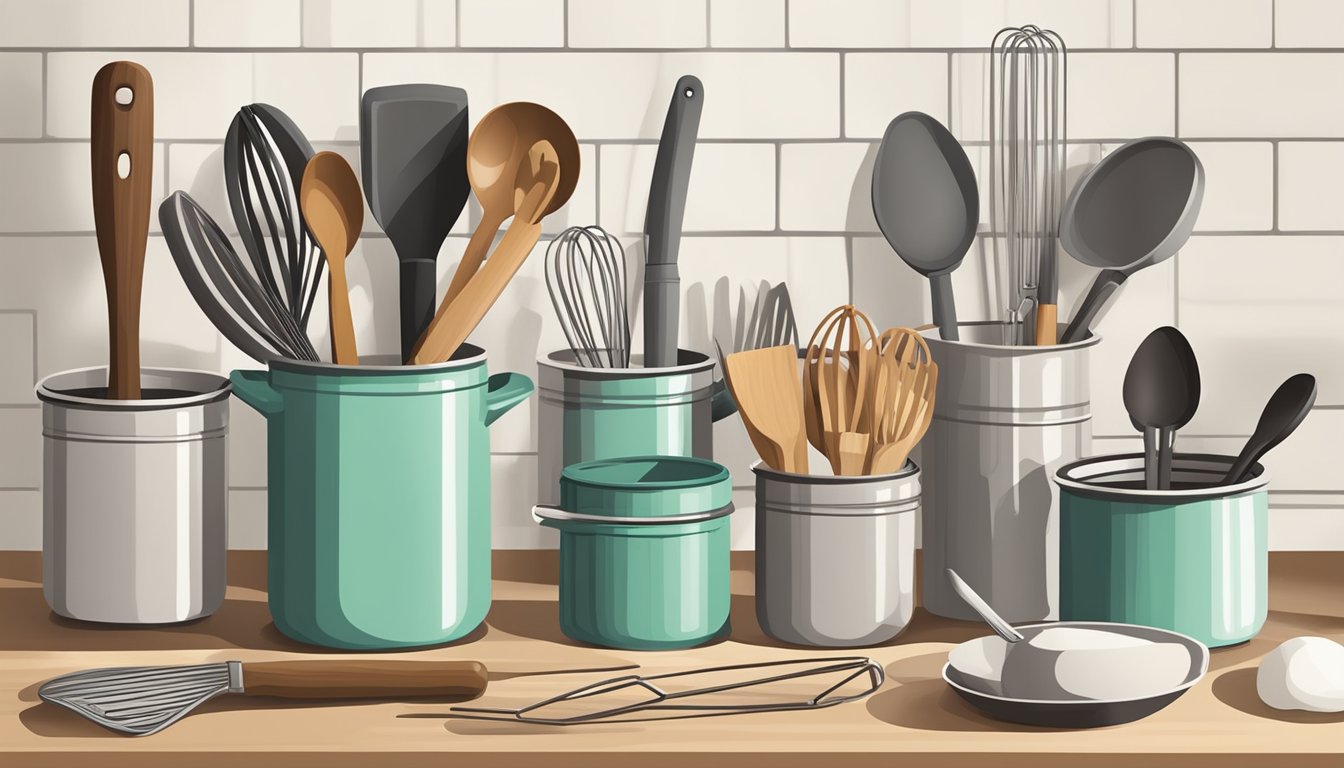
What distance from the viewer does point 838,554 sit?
0.96 m

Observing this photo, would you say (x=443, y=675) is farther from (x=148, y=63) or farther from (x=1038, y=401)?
(x=148, y=63)

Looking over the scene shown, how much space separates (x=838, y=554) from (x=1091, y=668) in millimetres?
179

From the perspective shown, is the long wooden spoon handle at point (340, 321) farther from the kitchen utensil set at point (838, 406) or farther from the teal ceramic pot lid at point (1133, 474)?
the teal ceramic pot lid at point (1133, 474)

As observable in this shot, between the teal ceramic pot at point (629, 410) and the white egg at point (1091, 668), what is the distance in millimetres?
317

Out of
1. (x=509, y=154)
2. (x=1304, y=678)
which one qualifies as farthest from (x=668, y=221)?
(x=1304, y=678)

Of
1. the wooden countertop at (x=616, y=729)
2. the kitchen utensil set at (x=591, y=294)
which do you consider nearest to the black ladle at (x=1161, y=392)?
the wooden countertop at (x=616, y=729)

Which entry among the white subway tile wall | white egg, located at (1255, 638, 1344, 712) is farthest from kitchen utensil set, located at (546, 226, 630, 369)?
white egg, located at (1255, 638, 1344, 712)

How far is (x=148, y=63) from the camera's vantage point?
121cm

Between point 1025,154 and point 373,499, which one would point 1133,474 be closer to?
point 1025,154

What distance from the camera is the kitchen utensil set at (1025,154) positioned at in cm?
119

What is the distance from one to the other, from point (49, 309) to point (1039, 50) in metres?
0.85

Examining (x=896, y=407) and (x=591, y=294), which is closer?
(x=896, y=407)

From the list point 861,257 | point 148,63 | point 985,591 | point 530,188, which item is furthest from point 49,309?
point 985,591

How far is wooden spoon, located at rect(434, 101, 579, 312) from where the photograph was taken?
1.05m
